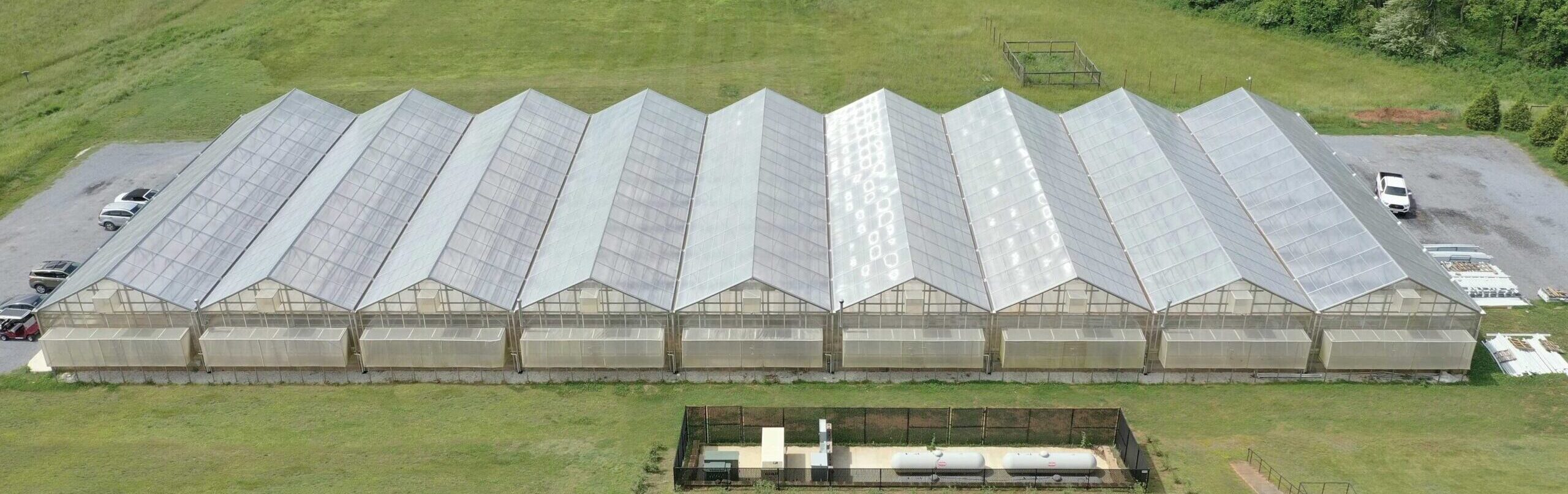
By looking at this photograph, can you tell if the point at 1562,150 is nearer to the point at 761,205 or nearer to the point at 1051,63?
the point at 1051,63

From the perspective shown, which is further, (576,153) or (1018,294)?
(576,153)

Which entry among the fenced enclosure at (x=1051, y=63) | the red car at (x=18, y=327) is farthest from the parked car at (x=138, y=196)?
the fenced enclosure at (x=1051, y=63)

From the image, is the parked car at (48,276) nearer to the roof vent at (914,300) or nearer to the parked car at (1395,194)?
the roof vent at (914,300)

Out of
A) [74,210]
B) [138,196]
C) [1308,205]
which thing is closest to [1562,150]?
[1308,205]

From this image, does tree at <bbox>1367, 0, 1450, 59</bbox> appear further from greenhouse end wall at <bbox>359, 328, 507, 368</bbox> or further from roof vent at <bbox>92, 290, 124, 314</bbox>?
roof vent at <bbox>92, 290, 124, 314</bbox>

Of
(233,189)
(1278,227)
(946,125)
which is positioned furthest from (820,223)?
(233,189)

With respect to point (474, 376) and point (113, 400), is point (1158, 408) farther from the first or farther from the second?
point (113, 400)

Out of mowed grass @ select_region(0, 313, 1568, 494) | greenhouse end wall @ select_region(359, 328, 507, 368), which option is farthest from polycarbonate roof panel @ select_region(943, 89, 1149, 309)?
greenhouse end wall @ select_region(359, 328, 507, 368)
